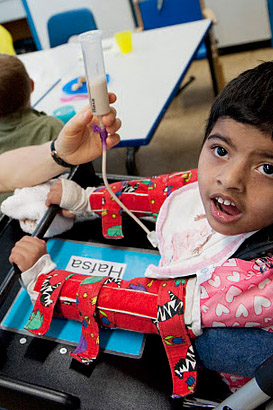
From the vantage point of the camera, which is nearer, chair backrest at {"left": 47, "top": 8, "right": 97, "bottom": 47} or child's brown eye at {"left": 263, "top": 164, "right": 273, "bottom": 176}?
child's brown eye at {"left": 263, "top": 164, "right": 273, "bottom": 176}

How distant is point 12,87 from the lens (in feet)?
4.17

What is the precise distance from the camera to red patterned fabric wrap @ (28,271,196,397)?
0.73 meters

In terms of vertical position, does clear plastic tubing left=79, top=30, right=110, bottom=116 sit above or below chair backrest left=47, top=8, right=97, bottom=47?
above

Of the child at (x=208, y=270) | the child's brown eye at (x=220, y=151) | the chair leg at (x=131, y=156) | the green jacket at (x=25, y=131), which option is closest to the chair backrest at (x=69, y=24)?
the chair leg at (x=131, y=156)

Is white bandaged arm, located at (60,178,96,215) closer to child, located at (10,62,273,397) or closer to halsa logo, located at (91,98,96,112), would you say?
child, located at (10,62,273,397)

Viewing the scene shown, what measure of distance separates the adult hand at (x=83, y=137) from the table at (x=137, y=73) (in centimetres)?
27

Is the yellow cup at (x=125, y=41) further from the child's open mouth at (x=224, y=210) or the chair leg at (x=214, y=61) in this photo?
the child's open mouth at (x=224, y=210)

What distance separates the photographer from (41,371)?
0.82 meters

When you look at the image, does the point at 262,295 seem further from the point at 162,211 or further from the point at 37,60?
the point at 37,60

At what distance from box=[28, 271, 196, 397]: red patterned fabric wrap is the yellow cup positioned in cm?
152

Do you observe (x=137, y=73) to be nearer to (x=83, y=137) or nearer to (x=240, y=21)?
(x=83, y=137)

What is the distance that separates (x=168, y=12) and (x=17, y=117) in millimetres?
1978

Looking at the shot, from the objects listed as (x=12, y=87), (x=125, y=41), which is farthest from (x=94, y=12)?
(x=12, y=87)

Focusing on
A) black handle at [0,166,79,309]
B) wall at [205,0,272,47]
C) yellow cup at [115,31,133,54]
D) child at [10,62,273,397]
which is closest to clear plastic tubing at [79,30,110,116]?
child at [10,62,273,397]
